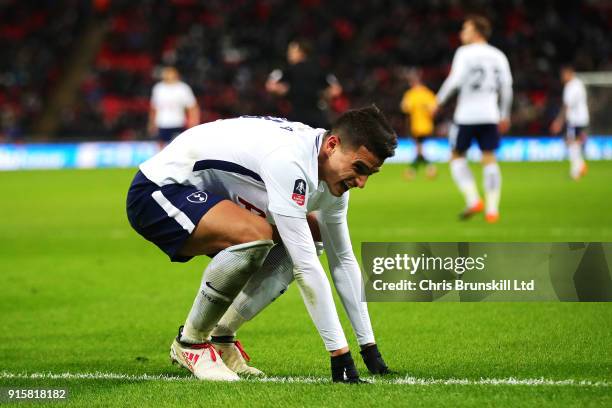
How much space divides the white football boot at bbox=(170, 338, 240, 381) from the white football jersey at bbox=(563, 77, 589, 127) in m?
18.6

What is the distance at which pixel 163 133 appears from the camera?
71.3 feet

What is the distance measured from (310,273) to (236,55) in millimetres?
28489

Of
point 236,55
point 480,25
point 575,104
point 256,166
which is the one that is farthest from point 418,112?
point 256,166

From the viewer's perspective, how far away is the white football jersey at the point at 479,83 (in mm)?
13062

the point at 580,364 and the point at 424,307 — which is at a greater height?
the point at 580,364

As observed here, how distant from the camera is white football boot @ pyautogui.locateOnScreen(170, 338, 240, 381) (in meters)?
5.26

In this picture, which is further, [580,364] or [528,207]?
[528,207]

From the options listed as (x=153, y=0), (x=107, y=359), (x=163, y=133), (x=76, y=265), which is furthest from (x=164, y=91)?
(x=107, y=359)

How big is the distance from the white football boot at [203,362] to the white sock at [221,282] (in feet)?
0.14

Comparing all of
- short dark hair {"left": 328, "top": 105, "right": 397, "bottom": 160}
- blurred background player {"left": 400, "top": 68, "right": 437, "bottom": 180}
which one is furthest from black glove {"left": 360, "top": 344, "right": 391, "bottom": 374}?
blurred background player {"left": 400, "top": 68, "right": 437, "bottom": 180}

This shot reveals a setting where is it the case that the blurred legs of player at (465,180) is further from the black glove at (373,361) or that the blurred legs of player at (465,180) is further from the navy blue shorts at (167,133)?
the navy blue shorts at (167,133)

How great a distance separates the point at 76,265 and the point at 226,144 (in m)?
5.46

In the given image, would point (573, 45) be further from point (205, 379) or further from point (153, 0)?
point (205, 379)

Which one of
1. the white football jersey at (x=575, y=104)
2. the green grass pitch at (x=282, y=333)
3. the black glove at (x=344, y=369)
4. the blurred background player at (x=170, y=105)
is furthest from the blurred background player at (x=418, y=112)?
the black glove at (x=344, y=369)
